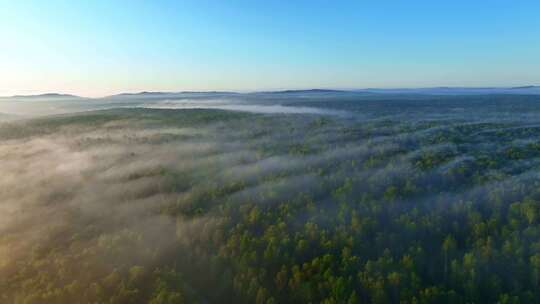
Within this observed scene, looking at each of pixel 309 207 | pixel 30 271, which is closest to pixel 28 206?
pixel 30 271

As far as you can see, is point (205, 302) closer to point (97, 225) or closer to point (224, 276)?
point (224, 276)

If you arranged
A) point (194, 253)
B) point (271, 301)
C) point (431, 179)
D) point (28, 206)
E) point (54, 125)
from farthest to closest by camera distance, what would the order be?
point (54, 125) → point (431, 179) → point (28, 206) → point (194, 253) → point (271, 301)

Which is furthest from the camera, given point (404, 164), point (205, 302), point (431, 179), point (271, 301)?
point (404, 164)

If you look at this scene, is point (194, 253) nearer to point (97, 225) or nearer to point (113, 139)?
point (97, 225)

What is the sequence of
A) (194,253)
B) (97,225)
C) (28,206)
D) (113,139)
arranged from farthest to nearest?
1. (113,139)
2. (28,206)
3. (97,225)
4. (194,253)

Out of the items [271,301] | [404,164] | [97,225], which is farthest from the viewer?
[404,164]

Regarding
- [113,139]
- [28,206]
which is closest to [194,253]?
[28,206]

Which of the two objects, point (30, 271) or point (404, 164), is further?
point (404, 164)

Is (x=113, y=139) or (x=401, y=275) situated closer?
(x=401, y=275)

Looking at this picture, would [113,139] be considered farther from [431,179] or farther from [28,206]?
[431,179]
